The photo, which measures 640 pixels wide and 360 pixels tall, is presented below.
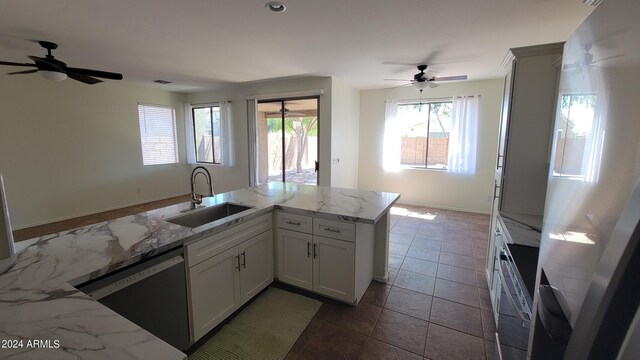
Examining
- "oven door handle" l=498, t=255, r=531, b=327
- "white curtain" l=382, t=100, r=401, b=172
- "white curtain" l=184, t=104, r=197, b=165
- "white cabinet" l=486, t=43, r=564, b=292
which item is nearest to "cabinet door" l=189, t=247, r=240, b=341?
"oven door handle" l=498, t=255, r=531, b=327

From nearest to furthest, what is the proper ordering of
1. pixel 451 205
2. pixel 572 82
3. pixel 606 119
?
pixel 606 119 → pixel 572 82 → pixel 451 205

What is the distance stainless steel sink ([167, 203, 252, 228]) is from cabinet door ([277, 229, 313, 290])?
47 cm

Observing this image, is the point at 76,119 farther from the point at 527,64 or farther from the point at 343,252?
the point at 527,64

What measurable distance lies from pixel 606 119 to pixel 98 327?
1.46 meters

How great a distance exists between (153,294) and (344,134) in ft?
14.1

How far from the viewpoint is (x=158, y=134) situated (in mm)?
6188

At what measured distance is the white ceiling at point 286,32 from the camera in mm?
2146

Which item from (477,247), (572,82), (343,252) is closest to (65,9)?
(343,252)

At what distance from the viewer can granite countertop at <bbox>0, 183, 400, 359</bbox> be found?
0.80 metres

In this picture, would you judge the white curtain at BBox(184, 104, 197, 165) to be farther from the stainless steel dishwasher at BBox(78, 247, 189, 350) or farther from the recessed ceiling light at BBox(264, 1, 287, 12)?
the stainless steel dishwasher at BBox(78, 247, 189, 350)

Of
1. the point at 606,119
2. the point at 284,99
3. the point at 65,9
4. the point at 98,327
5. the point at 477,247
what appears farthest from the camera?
the point at 284,99

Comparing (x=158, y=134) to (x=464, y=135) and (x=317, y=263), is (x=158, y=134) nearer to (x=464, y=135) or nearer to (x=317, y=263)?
(x=317, y=263)

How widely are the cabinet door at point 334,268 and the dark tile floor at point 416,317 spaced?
154 mm

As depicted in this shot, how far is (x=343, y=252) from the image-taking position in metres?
2.22
